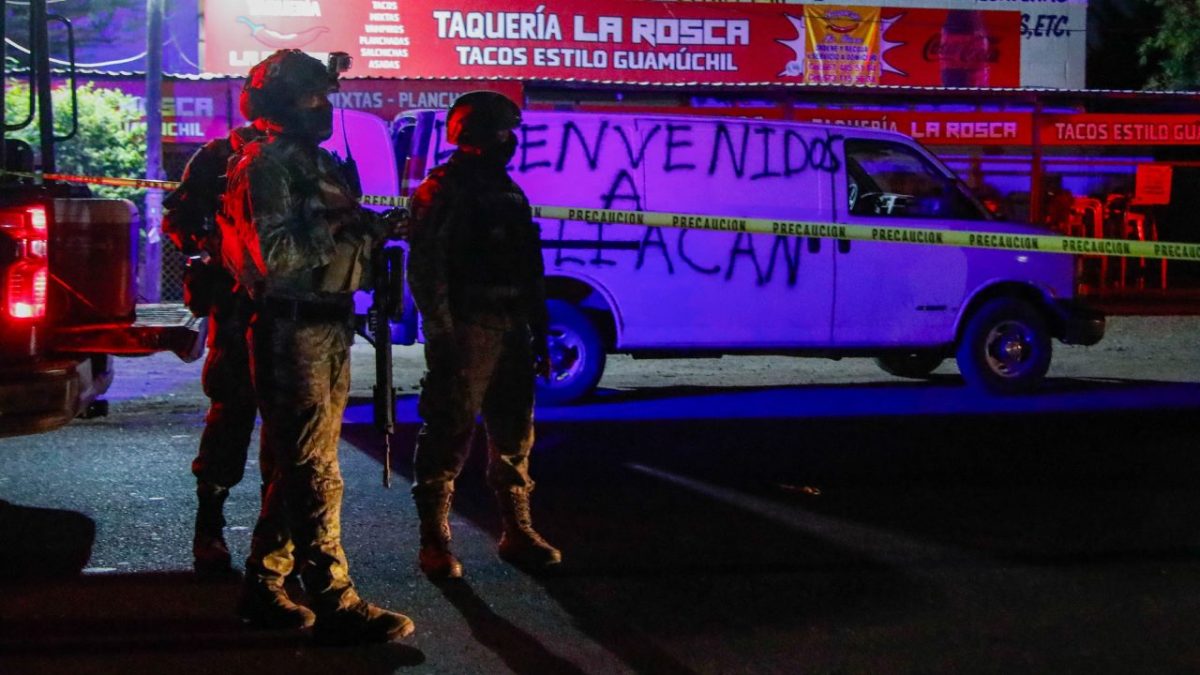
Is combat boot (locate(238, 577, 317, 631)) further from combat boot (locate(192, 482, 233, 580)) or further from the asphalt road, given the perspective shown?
combat boot (locate(192, 482, 233, 580))

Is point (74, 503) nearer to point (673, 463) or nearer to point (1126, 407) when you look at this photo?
point (673, 463)

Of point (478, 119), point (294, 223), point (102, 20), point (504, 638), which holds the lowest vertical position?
point (504, 638)

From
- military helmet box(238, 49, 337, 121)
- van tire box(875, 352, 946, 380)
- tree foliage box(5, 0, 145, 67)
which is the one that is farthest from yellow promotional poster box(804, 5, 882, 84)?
military helmet box(238, 49, 337, 121)

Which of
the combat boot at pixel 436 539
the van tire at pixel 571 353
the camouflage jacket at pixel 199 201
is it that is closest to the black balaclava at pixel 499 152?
the camouflage jacket at pixel 199 201

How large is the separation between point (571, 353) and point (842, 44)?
10174 mm

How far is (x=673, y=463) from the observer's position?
7211 mm

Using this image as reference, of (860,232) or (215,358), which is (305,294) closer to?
(215,358)

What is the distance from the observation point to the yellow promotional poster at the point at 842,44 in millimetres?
17719

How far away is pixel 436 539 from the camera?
16.3ft

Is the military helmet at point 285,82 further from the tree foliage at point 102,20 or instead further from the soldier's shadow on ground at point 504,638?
the tree foliage at point 102,20

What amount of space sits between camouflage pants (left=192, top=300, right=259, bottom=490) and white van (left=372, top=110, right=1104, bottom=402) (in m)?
3.85

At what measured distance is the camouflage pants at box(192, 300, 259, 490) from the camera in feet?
16.1

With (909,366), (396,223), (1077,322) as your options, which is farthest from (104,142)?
(396,223)

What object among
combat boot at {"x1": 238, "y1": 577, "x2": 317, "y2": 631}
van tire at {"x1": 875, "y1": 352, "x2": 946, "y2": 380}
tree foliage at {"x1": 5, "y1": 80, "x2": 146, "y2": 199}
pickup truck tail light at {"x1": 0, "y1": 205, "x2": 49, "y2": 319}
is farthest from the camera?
tree foliage at {"x1": 5, "y1": 80, "x2": 146, "y2": 199}
